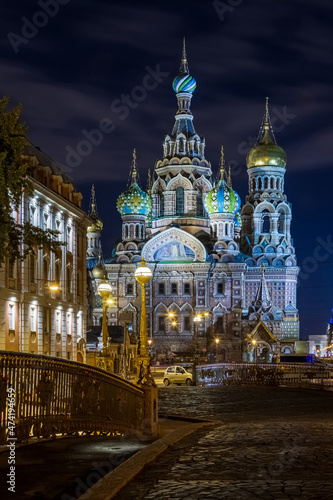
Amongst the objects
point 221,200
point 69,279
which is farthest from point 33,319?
point 221,200

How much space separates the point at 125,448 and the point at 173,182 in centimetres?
9705

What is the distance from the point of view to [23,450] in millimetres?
14086

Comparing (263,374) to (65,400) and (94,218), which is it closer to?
(65,400)

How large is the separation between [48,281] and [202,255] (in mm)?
58897

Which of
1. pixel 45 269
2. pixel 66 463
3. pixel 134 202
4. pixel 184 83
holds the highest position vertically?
pixel 184 83

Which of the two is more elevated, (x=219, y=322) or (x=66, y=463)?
(x=219, y=322)

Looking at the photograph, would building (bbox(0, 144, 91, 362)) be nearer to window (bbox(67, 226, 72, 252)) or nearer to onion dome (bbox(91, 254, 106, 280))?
window (bbox(67, 226, 72, 252))

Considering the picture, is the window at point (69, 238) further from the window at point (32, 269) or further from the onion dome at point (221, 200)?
the onion dome at point (221, 200)

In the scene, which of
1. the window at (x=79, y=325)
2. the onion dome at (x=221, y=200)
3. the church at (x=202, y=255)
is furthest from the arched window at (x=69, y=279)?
the onion dome at (x=221, y=200)

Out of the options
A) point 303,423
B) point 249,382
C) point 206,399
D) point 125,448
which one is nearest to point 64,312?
point 249,382

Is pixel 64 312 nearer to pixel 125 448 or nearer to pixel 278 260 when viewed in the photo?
pixel 125 448

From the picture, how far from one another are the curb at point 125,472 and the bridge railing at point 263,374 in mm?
30131

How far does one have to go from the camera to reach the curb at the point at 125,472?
1009cm

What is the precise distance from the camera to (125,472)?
11.6m
